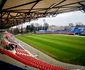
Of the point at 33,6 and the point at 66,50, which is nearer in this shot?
the point at 33,6

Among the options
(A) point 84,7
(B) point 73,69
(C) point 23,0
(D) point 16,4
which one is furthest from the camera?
(B) point 73,69

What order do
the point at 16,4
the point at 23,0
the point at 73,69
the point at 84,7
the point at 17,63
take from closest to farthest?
the point at 23,0 < the point at 16,4 < the point at 17,63 < the point at 84,7 < the point at 73,69

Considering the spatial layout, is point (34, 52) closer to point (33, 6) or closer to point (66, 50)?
point (66, 50)

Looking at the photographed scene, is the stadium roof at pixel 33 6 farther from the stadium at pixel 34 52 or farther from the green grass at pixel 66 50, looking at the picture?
the green grass at pixel 66 50

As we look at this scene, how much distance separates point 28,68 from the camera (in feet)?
28.9

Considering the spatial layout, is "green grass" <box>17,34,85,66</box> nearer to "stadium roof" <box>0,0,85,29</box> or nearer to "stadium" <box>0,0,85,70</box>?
"stadium" <box>0,0,85,70</box>

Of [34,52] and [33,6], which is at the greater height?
[33,6]

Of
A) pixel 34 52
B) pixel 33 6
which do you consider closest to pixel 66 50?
pixel 34 52

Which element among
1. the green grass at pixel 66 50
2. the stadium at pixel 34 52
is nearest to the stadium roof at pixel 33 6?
the stadium at pixel 34 52

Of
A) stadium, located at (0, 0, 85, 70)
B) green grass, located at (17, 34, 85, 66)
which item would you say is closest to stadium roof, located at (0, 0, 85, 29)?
stadium, located at (0, 0, 85, 70)

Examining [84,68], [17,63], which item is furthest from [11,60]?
[84,68]

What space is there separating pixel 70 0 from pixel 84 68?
5.52m

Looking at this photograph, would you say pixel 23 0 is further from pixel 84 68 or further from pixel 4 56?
pixel 84 68

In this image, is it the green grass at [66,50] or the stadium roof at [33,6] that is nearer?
the stadium roof at [33,6]
